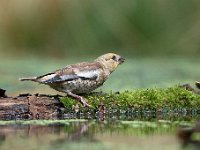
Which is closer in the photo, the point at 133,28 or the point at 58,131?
the point at 58,131

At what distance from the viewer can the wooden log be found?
8992 millimetres

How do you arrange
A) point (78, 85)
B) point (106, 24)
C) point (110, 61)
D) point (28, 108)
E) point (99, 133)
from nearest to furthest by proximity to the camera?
point (99, 133)
point (28, 108)
point (78, 85)
point (110, 61)
point (106, 24)

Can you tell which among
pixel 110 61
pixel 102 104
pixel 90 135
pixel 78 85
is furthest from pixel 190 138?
pixel 110 61

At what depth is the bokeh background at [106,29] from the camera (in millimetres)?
17078

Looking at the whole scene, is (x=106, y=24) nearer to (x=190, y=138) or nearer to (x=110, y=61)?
(x=110, y=61)

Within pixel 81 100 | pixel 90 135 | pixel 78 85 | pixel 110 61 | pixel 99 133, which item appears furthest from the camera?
pixel 110 61

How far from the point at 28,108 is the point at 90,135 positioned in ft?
4.43

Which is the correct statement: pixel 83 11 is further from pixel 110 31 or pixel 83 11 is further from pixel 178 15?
pixel 178 15

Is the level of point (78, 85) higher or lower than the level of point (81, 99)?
higher

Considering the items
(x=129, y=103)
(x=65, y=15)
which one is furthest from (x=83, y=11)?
(x=129, y=103)

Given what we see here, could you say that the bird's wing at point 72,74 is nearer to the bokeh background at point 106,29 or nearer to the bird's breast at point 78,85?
the bird's breast at point 78,85

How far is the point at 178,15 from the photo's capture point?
685 inches

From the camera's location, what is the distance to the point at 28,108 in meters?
9.03

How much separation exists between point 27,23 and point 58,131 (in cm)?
945
